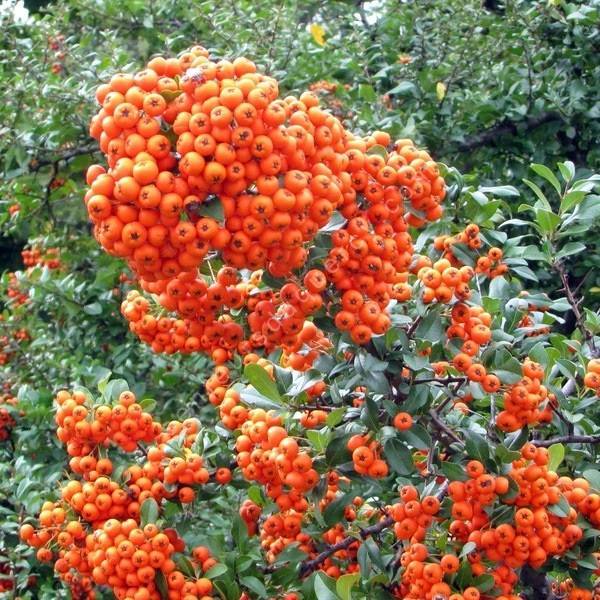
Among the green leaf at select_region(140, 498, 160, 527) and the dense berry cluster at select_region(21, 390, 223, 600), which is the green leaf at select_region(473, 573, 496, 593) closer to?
the dense berry cluster at select_region(21, 390, 223, 600)

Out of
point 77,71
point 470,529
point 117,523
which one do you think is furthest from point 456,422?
point 77,71

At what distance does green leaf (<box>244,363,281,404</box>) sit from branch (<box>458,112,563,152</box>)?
3479 millimetres

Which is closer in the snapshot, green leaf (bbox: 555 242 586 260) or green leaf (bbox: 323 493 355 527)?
green leaf (bbox: 323 493 355 527)

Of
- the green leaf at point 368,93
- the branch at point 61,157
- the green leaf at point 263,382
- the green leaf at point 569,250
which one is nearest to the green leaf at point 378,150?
the green leaf at point 263,382

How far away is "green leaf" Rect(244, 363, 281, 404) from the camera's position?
2.91 m

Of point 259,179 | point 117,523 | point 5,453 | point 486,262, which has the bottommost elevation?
point 5,453

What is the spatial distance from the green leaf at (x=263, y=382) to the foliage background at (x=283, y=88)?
224cm

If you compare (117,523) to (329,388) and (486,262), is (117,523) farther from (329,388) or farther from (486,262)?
(486,262)

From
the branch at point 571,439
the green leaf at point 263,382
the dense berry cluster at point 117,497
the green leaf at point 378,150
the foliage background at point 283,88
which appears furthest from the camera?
the foliage background at point 283,88

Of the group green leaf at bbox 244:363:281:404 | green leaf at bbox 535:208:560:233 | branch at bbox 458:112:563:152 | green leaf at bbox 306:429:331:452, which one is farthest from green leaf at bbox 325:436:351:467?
branch at bbox 458:112:563:152

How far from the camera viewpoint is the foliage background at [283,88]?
18.2 feet

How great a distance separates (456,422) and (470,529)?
430 mm

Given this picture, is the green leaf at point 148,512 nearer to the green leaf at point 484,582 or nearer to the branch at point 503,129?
the green leaf at point 484,582

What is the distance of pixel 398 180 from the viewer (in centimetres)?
264
